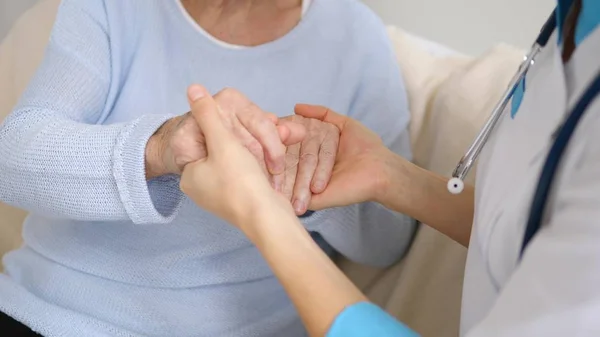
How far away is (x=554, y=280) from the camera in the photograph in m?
0.49

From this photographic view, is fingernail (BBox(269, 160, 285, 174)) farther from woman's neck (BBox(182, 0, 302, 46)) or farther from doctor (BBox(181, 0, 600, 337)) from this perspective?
woman's neck (BBox(182, 0, 302, 46))

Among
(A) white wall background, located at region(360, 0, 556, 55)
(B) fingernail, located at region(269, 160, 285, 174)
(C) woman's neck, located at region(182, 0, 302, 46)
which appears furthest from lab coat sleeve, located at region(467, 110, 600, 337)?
(A) white wall background, located at region(360, 0, 556, 55)

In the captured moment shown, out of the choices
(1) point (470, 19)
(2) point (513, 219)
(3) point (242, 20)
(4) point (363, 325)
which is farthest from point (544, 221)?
(1) point (470, 19)

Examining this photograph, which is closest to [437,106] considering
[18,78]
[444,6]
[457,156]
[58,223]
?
[457,156]

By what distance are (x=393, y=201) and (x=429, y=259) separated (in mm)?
181

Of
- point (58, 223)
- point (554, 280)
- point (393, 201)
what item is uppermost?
point (554, 280)

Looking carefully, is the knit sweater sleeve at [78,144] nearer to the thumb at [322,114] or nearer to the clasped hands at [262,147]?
the clasped hands at [262,147]

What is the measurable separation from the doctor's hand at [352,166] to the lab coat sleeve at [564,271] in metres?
0.42

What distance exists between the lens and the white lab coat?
0.47m

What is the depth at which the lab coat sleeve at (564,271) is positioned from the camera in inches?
18.3

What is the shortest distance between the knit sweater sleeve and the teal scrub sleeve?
13.9 inches

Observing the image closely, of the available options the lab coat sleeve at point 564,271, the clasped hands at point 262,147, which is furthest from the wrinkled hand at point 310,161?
the lab coat sleeve at point 564,271

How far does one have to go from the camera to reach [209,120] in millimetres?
760

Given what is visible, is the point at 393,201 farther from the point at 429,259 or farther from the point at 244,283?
the point at 244,283
